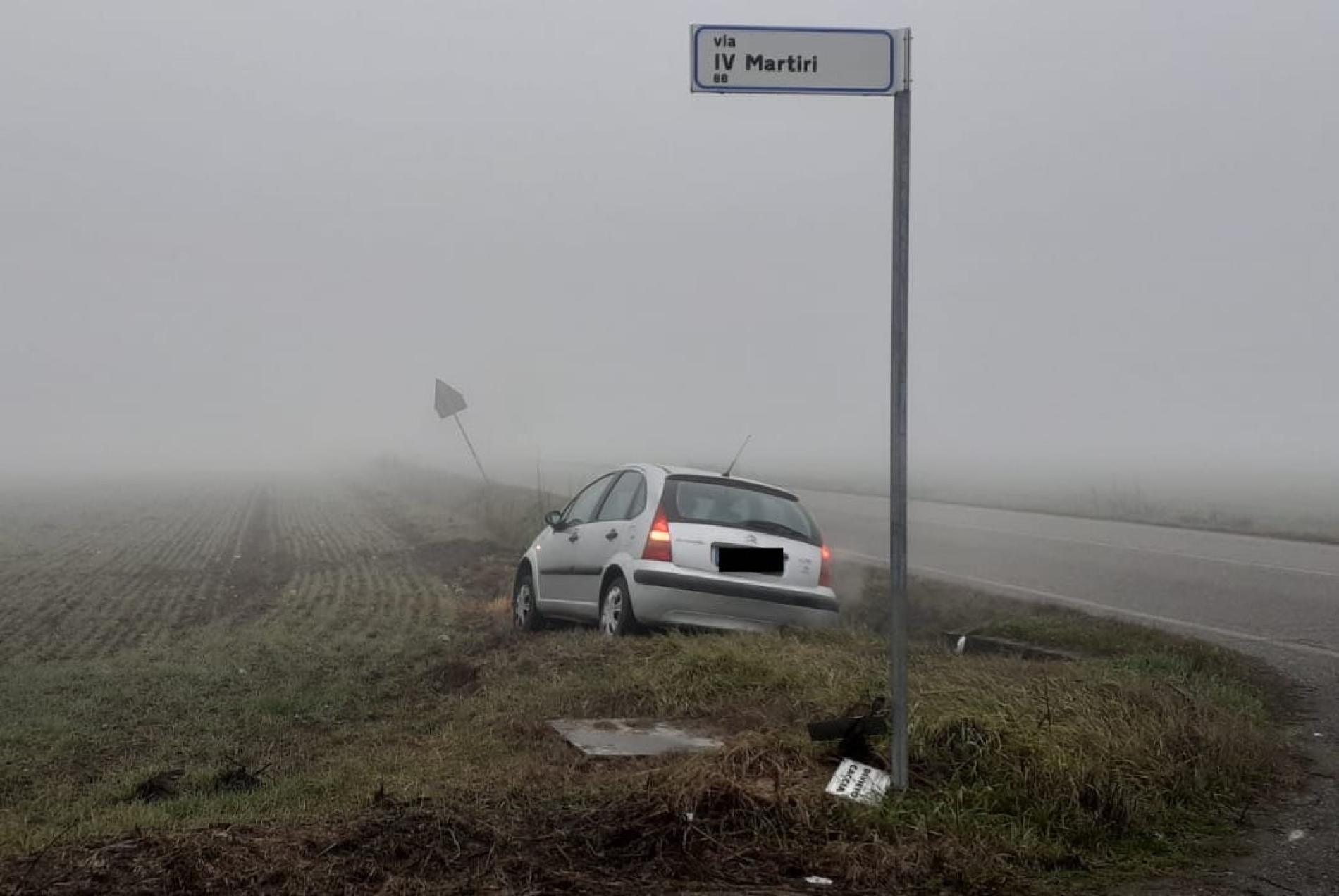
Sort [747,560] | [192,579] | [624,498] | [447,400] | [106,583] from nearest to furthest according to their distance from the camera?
[747,560], [624,498], [106,583], [192,579], [447,400]

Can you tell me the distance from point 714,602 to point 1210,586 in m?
6.93

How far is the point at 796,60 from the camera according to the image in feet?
15.1

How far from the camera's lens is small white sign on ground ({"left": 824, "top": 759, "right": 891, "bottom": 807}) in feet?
15.0

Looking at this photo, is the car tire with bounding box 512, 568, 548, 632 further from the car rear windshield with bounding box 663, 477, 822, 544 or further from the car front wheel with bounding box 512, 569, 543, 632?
the car rear windshield with bounding box 663, 477, 822, 544

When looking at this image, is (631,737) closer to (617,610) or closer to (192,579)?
(617,610)

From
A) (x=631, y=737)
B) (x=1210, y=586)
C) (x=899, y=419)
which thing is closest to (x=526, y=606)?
(x=631, y=737)

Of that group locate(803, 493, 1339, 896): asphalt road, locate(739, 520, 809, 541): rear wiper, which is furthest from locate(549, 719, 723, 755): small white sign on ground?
locate(739, 520, 809, 541): rear wiper

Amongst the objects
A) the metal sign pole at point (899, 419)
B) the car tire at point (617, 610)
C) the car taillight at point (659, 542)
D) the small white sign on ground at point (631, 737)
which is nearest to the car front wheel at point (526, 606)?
the car tire at point (617, 610)

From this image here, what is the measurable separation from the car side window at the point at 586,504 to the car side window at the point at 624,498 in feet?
0.46

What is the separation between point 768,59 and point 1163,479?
4682 centimetres

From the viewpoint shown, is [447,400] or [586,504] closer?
[586,504]

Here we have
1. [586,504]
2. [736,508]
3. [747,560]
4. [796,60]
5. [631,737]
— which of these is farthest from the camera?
[586,504]

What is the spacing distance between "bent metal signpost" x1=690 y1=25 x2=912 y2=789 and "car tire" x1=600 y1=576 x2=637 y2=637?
397cm

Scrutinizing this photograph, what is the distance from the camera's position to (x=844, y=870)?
401 cm
